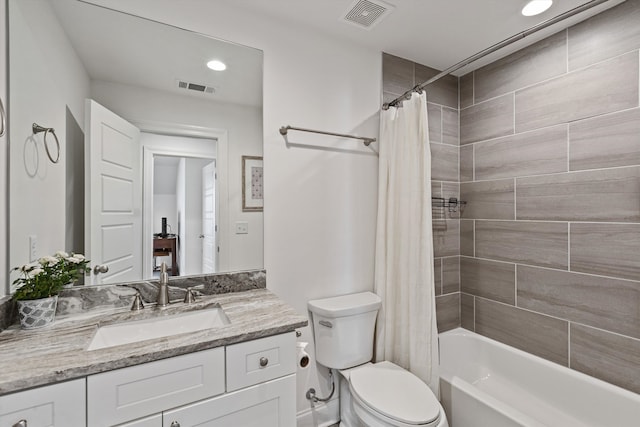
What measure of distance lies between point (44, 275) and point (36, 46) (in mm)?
906

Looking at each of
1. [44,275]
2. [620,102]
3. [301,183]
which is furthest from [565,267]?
[44,275]

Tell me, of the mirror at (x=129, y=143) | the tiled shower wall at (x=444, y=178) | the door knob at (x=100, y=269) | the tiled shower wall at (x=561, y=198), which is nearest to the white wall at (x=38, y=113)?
the mirror at (x=129, y=143)

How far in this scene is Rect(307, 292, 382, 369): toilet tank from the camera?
1702 mm

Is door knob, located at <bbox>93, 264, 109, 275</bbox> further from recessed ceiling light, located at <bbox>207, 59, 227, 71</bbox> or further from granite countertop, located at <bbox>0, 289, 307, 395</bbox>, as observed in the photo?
recessed ceiling light, located at <bbox>207, 59, 227, 71</bbox>

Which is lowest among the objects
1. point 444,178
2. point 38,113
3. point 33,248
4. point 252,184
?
point 33,248

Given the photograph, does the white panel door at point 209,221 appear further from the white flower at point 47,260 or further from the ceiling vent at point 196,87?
the white flower at point 47,260

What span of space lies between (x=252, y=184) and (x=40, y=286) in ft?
3.14

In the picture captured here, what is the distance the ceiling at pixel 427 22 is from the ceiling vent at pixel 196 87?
461 mm

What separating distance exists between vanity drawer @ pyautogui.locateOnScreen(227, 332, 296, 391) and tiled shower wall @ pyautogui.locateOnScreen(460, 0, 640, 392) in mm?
1666

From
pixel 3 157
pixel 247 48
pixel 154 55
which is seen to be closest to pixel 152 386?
pixel 3 157

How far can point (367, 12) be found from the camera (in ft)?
5.43

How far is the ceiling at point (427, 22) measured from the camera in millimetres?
1603

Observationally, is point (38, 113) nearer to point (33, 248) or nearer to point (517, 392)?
point (33, 248)

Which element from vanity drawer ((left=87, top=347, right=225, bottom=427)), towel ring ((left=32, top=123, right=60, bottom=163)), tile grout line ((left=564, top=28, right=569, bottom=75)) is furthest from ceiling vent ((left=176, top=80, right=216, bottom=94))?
tile grout line ((left=564, top=28, right=569, bottom=75))
